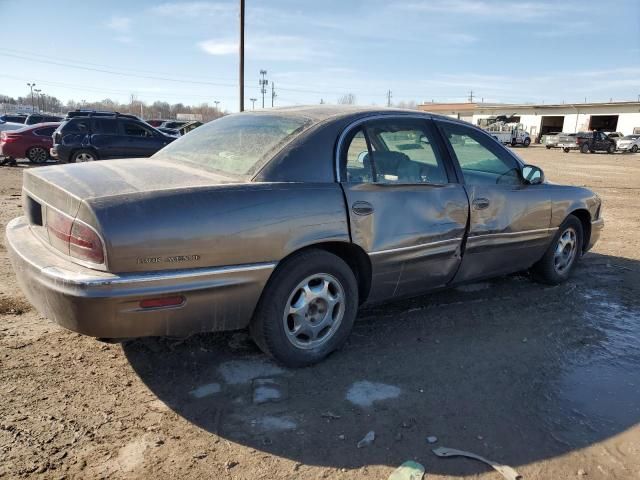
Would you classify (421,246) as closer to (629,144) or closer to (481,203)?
(481,203)

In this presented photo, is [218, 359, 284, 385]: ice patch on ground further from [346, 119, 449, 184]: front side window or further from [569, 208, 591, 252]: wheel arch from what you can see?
[569, 208, 591, 252]: wheel arch

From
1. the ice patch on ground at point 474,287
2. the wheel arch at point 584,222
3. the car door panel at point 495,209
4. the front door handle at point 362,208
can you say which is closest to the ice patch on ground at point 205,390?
the front door handle at point 362,208

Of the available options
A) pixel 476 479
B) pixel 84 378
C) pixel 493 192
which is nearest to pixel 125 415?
pixel 84 378

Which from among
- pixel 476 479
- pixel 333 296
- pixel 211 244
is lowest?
pixel 476 479

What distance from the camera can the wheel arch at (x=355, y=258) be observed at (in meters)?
3.17

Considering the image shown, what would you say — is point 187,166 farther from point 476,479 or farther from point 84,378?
point 476,479

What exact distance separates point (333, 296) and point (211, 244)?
3.17ft

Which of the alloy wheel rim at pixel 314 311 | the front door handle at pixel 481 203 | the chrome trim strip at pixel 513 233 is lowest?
the alloy wheel rim at pixel 314 311

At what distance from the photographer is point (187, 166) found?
11.1 feet

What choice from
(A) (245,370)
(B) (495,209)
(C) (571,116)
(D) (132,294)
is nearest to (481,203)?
(B) (495,209)

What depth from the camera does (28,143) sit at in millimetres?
15102

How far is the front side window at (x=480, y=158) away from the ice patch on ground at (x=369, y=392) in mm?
1808

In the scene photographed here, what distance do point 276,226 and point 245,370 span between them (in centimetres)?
96

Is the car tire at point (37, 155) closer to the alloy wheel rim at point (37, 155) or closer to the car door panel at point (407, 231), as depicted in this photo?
the alloy wheel rim at point (37, 155)
